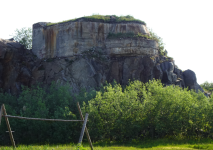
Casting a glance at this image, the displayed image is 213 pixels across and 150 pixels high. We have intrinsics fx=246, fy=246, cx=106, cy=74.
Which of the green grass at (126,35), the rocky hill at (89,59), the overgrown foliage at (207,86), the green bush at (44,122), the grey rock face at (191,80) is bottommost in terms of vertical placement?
the green bush at (44,122)

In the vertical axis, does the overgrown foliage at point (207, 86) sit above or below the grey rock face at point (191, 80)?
below

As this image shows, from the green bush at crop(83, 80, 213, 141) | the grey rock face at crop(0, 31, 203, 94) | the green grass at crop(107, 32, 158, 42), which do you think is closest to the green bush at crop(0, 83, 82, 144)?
the green bush at crop(83, 80, 213, 141)

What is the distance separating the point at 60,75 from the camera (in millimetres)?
33500

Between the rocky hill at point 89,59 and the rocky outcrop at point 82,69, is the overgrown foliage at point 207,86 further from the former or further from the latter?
the rocky outcrop at point 82,69

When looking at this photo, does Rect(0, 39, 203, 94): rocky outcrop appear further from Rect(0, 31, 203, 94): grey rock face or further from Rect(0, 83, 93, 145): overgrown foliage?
Rect(0, 83, 93, 145): overgrown foliage

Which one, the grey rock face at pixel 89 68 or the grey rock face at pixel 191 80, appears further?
the grey rock face at pixel 191 80

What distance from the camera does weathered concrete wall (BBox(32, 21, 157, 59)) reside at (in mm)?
33625

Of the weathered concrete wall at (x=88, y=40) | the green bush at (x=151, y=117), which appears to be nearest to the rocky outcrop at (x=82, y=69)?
the weathered concrete wall at (x=88, y=40)

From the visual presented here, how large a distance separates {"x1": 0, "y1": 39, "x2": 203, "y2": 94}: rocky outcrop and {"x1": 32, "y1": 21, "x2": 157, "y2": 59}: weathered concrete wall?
0.88 m

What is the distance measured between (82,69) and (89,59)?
1.67 metres

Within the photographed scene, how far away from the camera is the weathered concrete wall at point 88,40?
110ft

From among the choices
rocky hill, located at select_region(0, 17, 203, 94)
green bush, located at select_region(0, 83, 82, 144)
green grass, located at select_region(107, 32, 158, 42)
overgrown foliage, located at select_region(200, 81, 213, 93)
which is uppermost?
green grass, located at select_region(107, 32, 158, 42)

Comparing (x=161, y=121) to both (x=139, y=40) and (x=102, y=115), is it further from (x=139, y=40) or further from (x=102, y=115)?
(x=139, y=40)

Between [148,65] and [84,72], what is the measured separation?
8723mm
